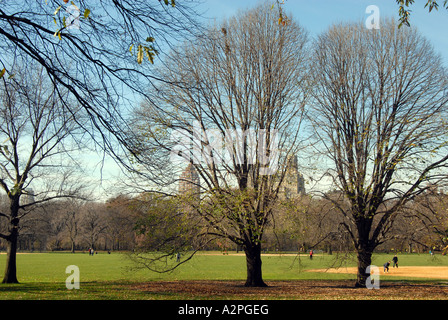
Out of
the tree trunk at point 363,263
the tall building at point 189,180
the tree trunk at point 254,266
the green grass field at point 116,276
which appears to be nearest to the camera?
the green grass field at point 116,276

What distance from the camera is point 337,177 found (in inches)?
670

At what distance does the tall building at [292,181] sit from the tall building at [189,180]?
3.51 meters

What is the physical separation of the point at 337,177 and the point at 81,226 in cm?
7159

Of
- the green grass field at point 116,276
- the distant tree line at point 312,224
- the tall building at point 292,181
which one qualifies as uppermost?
the tall building at point 292,181

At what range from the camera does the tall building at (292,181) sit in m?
15.3

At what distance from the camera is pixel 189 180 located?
1582 cm

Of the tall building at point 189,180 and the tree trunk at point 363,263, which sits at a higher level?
the tall building at point 189,180

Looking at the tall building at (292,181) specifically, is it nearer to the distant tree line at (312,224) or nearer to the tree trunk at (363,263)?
the distant tree line at (312,224)

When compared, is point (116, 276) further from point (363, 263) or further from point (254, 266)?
point (363, 263)

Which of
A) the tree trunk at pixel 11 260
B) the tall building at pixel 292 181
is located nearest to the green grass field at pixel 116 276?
the tree trunk at pixel 11 260

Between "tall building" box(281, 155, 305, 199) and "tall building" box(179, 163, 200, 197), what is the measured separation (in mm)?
3513

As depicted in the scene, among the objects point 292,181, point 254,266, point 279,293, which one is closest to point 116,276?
point 254,266

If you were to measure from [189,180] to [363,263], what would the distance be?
340 inches

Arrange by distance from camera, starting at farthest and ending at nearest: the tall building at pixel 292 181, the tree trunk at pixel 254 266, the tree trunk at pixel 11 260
→ the tree trunk at pixel 11 260 → the tree trunk at pixel 254 266 → the tall building at pixel 292 181
